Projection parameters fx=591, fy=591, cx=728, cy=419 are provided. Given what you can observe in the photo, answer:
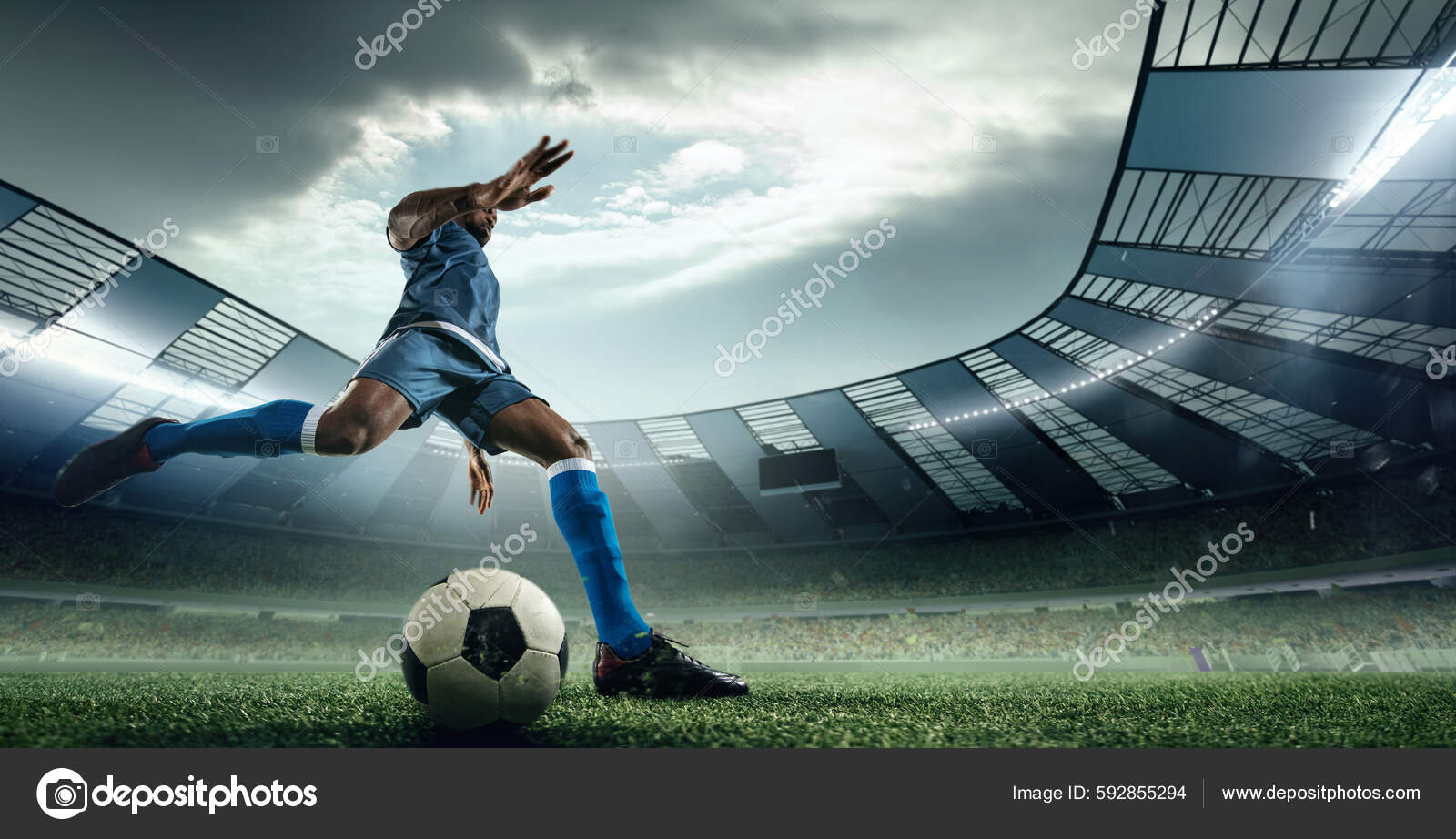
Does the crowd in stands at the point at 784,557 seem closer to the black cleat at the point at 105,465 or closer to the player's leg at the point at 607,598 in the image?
the player's leg at the point at 607,598

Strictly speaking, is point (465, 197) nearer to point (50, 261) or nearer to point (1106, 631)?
point (50, 261)

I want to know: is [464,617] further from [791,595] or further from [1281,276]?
[791,595]

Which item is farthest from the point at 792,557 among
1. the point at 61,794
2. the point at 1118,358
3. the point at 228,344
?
the point at 61,794

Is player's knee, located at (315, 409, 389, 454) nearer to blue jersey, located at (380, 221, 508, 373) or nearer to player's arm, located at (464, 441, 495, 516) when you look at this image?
blue jersey, located at (380, 221, 508, 373)

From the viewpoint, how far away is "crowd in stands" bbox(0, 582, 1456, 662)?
14.4m

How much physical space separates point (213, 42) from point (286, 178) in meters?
2.35

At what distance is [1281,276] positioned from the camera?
32.6 feet

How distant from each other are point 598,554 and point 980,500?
761 inches

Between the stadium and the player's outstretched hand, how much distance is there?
6.07ft

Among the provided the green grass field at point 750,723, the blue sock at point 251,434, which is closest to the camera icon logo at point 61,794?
the green grass field at point 750,723

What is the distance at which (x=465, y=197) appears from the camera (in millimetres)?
2293

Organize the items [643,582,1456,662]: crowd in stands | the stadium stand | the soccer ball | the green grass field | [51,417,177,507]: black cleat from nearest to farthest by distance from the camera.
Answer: the green grass field, the soccer ball, [51,417,177,507]: black cleat, [643,582,1456,662]: crowd in stands, the stadium stand

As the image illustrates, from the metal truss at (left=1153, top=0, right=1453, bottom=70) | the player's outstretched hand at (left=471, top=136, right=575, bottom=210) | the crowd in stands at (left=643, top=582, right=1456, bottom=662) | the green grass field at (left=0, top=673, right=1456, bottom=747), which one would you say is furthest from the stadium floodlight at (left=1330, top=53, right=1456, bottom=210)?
the crowd in stands at (left=643, top=582, right=1456, bottom=662)

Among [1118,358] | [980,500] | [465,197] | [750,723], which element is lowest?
[750,723]
